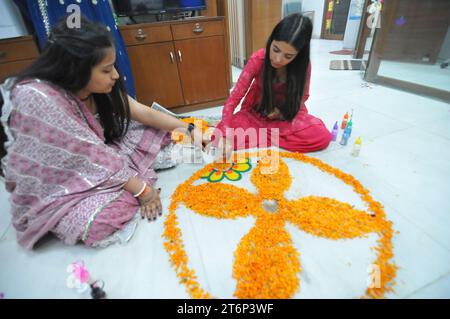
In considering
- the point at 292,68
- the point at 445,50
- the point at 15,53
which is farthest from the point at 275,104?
the point at 445,50

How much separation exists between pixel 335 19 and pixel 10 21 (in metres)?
6.56

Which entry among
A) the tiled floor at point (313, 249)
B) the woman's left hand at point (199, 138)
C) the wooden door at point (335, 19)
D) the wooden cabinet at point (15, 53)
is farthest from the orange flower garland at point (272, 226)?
the wooden door at point (335, 19)

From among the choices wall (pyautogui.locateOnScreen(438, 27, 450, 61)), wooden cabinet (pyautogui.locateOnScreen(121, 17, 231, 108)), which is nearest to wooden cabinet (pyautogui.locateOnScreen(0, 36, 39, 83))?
wooden cabinet (pyautogui.locateOnScreen(121, 17, 231, 108))

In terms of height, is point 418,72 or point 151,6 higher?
point 151,6

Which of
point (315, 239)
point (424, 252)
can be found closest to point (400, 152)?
point (424, 252)

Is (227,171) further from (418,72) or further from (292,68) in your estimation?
(418,72)

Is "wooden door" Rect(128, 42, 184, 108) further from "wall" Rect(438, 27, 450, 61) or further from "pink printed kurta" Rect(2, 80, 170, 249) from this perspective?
"wall" Rect(438, 27, 450, 61)

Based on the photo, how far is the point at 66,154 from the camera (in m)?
0.85

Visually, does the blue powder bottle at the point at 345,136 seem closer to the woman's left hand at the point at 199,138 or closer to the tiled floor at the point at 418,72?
the woman's left hand at the point at 199,138

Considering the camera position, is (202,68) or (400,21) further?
(400,21)

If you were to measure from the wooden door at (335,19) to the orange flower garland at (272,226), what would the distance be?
19.7ft

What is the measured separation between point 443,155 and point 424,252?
2.77 feet

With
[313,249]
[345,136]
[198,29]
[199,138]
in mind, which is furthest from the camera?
[198,29]

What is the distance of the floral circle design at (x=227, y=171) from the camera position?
4.22ft
